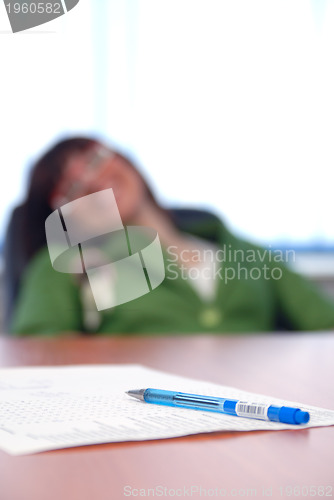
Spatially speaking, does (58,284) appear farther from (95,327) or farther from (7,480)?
(7,480)

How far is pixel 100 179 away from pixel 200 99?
0.86 meters

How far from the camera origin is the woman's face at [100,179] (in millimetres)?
1637

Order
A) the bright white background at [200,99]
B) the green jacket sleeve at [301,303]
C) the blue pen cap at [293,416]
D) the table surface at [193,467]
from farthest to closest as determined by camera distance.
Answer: the bright white background at [200,99], the green jacket sleeve at [301,303], the blue pen cap at [293,416], the table surface at [193,467]

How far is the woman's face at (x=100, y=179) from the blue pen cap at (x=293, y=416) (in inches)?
47.2

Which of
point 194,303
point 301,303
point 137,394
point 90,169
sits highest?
point 137,394

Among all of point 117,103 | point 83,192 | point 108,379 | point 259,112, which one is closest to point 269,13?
point 259,112

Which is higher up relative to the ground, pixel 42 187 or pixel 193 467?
pixel 193 467

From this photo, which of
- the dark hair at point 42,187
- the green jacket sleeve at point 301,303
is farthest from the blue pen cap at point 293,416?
the dark hair at point 42,187

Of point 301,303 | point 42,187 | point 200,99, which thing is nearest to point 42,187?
point 42,187

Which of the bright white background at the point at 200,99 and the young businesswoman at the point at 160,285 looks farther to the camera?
the bright white background at the point at 200,99

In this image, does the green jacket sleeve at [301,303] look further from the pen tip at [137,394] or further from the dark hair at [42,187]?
the pen tip at [137,394]

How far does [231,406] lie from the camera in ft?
1.65

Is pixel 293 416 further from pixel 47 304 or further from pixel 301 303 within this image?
pixel 301 303

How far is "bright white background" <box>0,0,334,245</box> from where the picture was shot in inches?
88.0
